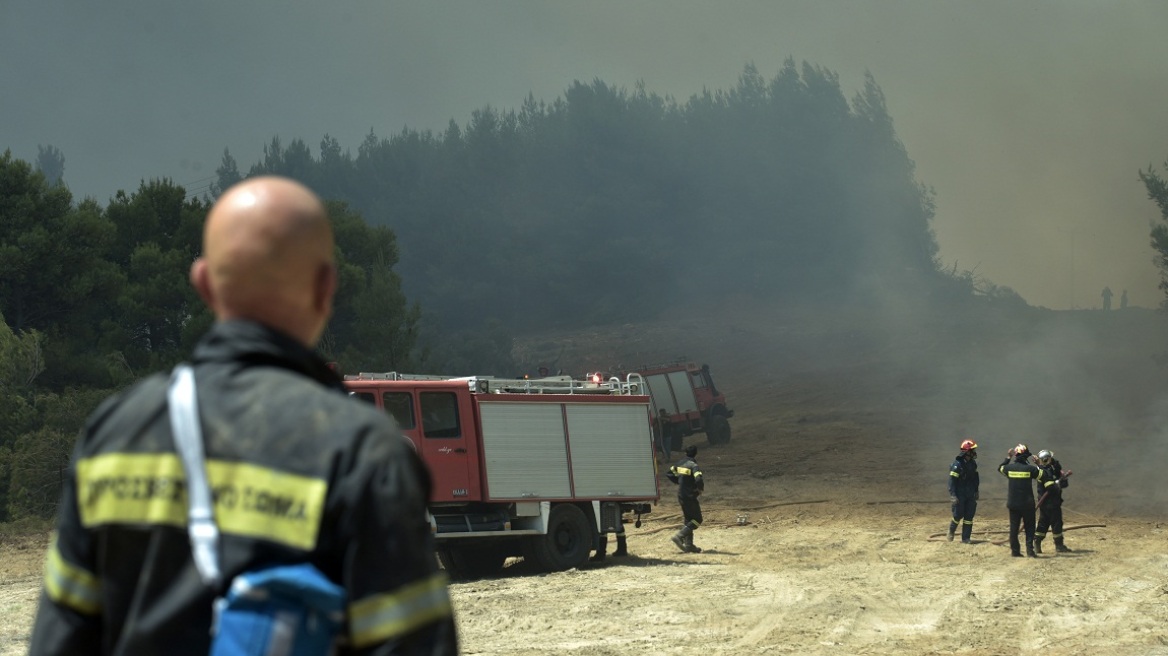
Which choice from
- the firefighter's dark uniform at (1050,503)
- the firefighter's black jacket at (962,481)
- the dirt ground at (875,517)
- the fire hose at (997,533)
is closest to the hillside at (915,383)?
the dirt ground at (875,517)

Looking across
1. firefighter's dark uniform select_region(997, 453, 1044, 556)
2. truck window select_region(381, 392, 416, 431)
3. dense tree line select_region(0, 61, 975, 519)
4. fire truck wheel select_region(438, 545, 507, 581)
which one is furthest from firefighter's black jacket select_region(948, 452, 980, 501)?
dense tree line select_region(0, 61, 975, 519)

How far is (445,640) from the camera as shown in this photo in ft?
6.39

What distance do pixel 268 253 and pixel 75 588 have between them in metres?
0.63

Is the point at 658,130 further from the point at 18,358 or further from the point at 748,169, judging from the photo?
the point at 18,358

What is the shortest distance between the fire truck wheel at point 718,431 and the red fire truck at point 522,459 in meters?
16.9

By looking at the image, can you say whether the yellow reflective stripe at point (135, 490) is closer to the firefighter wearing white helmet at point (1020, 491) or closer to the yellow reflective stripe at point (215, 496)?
the yellow reflective stripe at point (215, 496)

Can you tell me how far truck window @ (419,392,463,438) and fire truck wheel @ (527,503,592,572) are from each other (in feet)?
6.74

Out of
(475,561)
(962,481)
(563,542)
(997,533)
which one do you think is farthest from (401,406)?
(997,533)

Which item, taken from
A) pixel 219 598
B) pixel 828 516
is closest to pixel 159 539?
pixel 219 598

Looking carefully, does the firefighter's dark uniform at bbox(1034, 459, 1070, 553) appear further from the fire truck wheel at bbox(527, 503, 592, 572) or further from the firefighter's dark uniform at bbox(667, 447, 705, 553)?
the fire truck wheel at bbox(527, 503, 592, 572)

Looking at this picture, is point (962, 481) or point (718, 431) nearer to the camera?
point (962, 481)

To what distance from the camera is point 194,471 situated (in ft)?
6.51

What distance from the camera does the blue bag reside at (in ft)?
6.10

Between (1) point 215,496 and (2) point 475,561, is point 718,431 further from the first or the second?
(1) point 215,496
